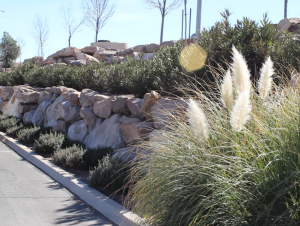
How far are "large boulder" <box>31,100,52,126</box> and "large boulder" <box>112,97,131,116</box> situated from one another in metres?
6.25

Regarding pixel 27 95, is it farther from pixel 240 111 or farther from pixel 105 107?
pixel 240 111

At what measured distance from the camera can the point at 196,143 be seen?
4328mm

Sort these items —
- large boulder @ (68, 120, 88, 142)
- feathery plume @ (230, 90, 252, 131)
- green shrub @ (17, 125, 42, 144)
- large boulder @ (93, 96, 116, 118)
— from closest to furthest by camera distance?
feathery plume @ (230, 90, 252, 131) → large boulder @ (93, 96, 116, 118) → large boulder @ (68, 120, 88, 142) → green shrub @ (17, 125, 42, 144)

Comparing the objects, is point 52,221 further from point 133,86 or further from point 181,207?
point 133,86

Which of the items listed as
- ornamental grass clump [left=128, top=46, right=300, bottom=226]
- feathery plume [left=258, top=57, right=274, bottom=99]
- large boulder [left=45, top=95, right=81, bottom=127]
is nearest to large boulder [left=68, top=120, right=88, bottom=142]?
large boulder [left=45, top=95, right=81, bottom=127]

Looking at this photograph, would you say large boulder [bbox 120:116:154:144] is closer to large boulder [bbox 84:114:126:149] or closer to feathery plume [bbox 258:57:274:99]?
large boulder [bbox 84:114:126:149]

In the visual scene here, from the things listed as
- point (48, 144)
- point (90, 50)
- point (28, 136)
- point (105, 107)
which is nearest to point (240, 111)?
point (105, 107)

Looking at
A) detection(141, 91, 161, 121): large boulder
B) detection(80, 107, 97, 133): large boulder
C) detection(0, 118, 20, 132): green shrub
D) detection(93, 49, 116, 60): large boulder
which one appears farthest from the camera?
detection(93, 49, 116, 60): large boulder

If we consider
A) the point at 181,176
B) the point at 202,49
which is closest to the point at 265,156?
the point at 181,176

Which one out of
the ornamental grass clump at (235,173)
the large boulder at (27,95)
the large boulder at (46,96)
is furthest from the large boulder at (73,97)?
the ornamental grass clump at (235,173)

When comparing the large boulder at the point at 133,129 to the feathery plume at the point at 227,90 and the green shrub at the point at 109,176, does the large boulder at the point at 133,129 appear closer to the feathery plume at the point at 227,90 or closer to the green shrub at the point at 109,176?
the green shrub at the point at 109,176

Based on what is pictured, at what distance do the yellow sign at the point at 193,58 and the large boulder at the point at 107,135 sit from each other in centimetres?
241

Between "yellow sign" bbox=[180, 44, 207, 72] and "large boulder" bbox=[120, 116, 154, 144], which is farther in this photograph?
"large boulder" bbox=[120, 116, 154, 144]

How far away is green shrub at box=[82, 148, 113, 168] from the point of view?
30.8 ft
